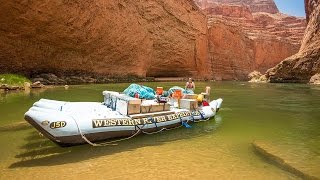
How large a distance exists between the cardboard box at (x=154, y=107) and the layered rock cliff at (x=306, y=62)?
41075mm

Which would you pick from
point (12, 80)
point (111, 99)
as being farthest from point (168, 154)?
point (12, 80)

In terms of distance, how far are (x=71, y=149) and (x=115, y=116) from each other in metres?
1.78

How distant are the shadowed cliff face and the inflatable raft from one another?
2174cm

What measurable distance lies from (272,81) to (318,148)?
160 feet

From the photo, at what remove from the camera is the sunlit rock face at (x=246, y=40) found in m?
70.6

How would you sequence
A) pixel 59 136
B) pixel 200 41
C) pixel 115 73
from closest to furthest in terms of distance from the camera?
pixel 59 136 → pixel 115 73 → pixel 200 41

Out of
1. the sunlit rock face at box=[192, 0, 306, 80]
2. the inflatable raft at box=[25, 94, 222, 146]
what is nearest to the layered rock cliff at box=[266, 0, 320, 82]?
the sunlit rock face at box=[192, 0, 306, 80]

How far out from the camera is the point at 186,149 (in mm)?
9109

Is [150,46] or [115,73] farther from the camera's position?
[150,46]

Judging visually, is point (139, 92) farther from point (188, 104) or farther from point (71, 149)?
point (71, 149)

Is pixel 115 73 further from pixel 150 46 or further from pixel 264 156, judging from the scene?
pixel 264 156

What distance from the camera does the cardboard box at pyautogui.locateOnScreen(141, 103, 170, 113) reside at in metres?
11.0

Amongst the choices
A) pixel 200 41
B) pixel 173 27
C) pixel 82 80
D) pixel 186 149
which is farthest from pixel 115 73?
pixel 186 149

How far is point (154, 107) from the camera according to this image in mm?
11398
